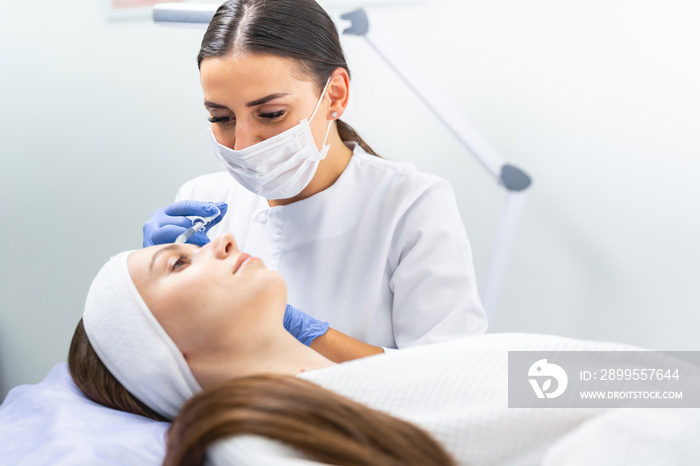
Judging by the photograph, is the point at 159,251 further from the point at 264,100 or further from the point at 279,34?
the point at 279,34

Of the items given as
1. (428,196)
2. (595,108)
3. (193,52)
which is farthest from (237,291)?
(193,52)

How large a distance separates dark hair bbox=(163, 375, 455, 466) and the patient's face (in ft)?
0.88

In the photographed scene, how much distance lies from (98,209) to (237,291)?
5.27ft

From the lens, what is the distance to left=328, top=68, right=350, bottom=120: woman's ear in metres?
1.45

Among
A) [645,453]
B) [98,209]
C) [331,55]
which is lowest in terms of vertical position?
[98,209]

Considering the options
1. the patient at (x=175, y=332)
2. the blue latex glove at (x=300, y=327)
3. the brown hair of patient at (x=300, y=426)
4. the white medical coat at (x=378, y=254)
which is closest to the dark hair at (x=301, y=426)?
the brown hair of patient at (x=300, y=426)

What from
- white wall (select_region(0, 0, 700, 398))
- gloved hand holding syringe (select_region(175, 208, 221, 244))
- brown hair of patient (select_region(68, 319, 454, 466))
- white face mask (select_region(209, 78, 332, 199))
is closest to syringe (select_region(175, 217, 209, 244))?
gloved hand holding syringe (select_region(175, 208, 221, 244))

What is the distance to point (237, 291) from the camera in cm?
111

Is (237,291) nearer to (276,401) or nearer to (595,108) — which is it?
(276,401)

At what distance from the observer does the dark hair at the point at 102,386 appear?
3.67 ft

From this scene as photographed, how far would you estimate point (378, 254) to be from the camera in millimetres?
→ 1471

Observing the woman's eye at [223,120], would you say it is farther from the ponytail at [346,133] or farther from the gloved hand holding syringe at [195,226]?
the ponytail at [346,133]

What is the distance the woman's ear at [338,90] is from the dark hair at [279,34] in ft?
0.06

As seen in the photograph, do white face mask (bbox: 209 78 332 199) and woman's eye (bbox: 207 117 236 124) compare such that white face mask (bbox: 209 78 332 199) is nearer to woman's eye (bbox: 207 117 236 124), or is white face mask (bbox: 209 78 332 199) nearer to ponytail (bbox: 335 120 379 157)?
woman's eye (bbox: 207 117 236 124)
